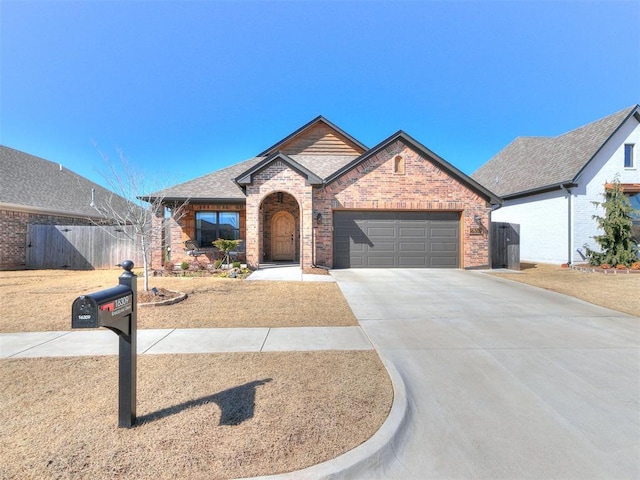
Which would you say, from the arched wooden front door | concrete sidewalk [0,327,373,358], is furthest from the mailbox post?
the arched wooden front door

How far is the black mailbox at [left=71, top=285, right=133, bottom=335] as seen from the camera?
7.45 ft

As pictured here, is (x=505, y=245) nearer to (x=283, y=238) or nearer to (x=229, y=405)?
(x=283, y=238)

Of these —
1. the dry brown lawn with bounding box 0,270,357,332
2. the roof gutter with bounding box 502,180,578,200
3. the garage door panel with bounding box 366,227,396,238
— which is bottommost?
the dry brown lawn with bounding box 0,270,357,332

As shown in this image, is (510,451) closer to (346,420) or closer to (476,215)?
(346,420)

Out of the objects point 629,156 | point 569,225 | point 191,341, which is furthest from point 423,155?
point 191,341

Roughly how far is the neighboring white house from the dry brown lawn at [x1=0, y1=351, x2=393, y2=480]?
17.2m

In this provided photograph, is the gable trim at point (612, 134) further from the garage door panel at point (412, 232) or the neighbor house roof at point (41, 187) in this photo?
the neighbor house roof at point (41, 187)

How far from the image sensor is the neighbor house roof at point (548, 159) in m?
15.9

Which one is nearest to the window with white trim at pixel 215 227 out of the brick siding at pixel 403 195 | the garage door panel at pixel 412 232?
the brick siding at pixel 403 195

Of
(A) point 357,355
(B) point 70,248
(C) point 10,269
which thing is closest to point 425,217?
(A) point 357,355

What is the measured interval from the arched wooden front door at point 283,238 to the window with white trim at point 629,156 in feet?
58.6

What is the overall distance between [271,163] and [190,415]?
11.2 metres

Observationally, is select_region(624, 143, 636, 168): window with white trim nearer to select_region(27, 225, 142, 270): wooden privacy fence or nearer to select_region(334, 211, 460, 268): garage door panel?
select_region(334, 211, 460, 268): garage door panel

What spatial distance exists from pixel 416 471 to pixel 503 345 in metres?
3.17
